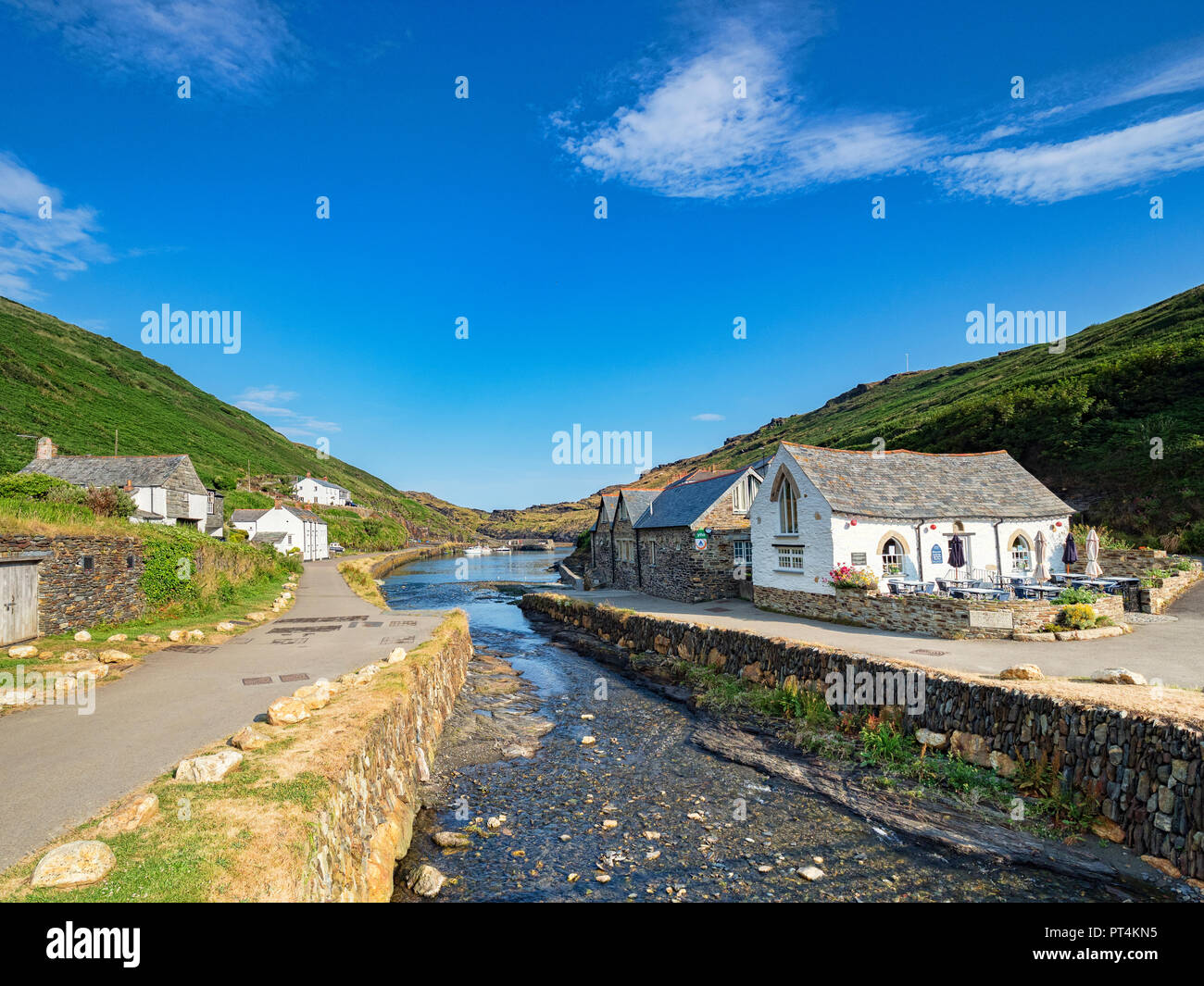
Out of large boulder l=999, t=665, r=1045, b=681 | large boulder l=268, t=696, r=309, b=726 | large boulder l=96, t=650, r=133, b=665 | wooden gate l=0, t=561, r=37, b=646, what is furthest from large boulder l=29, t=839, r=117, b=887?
large boulder l=999, t=665, r=1045, b=681

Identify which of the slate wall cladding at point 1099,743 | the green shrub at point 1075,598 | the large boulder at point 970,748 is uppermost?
the green shrub at point 1075,598

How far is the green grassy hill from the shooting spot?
269 feet

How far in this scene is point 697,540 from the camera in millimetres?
32562

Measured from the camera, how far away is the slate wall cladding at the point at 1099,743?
841 cm

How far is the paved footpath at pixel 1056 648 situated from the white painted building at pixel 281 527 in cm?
6187

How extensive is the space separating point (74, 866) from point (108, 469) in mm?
57895

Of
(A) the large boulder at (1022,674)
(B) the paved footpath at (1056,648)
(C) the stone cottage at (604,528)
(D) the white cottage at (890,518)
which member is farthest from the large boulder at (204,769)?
(C) the stone cottage at (604,528)

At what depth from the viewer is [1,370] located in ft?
301

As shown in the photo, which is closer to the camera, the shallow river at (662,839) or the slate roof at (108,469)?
the shallow river at (662,839)

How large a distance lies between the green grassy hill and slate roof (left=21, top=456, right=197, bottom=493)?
35.9 ft

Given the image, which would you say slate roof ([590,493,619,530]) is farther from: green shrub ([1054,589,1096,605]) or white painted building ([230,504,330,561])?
white painted building ([230,504,330,561])

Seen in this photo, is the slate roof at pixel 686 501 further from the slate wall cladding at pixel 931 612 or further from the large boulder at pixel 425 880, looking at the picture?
the large boulder at pixel 425 880
